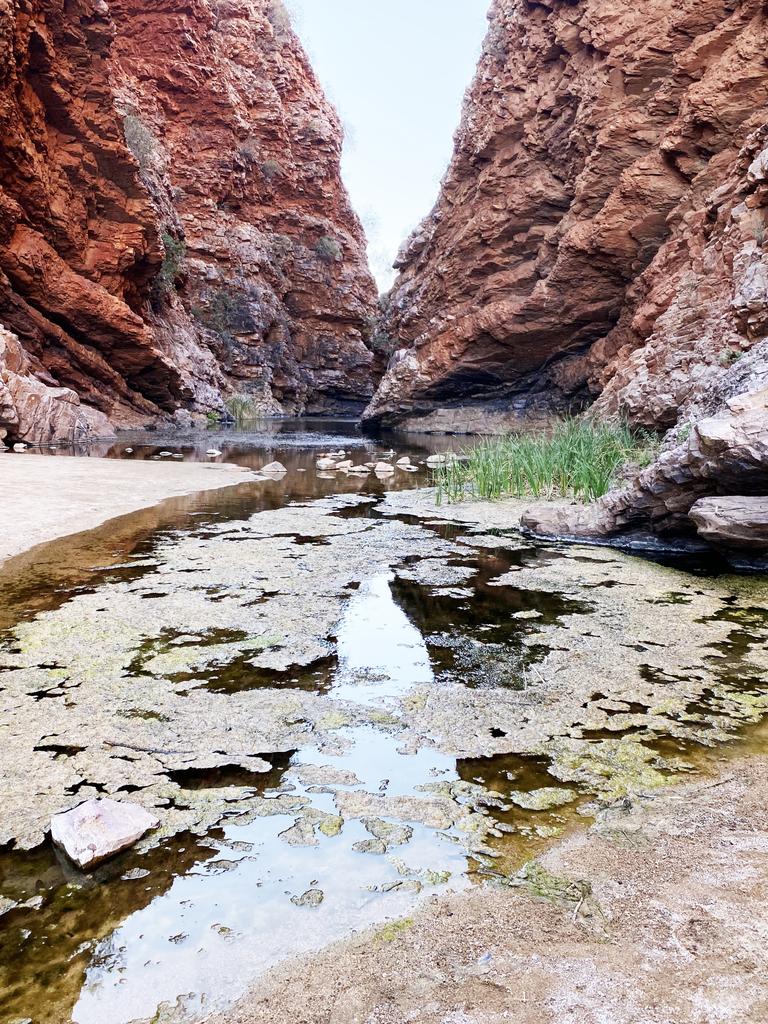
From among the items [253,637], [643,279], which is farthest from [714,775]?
[643,279]

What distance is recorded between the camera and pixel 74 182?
14922 mm

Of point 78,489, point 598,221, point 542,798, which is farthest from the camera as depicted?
point 598,221

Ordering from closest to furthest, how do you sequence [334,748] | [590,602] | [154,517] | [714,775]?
[714,775], [334,748], [590,602], [154,517]

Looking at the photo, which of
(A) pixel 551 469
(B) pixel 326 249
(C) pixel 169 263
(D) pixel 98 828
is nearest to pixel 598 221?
(A) pixel 551 469

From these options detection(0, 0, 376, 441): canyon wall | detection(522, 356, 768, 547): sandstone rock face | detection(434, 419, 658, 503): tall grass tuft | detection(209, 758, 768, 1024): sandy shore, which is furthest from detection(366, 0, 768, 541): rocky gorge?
detection(0, 0, 376, 441): canyon wall

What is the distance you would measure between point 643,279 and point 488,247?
543 centimetres

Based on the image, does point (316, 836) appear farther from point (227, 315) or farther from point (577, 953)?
point (227, 315)

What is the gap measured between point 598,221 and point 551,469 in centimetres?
829

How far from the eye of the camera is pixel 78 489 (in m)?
6.12

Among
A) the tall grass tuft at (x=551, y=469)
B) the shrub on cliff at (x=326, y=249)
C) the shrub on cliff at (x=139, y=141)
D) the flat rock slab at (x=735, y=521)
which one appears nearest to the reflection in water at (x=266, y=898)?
the flat rock slab at (x=735, y=521)

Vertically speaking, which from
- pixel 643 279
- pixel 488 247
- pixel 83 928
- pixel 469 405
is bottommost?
pixel 83 928

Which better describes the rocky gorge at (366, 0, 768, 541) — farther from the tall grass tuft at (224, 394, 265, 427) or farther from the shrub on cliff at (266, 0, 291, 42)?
the shrub on cliff at (266, 0, 291, 42)

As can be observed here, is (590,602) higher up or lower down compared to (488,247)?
lower down

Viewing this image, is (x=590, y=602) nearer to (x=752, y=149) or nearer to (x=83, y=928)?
(x=83, y=928)
